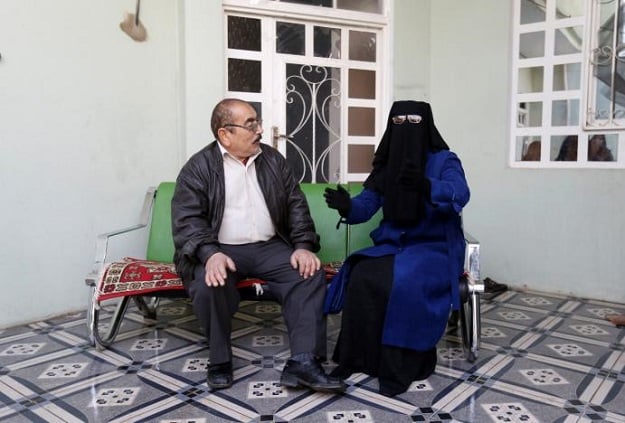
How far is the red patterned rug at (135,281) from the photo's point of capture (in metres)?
2.37

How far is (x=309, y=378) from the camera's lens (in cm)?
209

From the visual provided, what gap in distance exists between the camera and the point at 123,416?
1.94 meters

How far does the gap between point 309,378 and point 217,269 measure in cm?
57

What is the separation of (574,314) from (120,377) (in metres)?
2.53

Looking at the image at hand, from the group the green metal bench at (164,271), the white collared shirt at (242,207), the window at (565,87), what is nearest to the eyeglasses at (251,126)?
the white collared shirt at (242,207)

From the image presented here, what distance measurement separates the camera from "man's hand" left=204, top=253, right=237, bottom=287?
213 centimetres

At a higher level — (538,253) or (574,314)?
(538,253)

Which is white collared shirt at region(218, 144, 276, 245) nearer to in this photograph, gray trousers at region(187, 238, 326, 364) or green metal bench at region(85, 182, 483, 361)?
gray trousers at region(187, 238, 326, 364)

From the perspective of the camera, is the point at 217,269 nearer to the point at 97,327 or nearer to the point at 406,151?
the point at 97,327

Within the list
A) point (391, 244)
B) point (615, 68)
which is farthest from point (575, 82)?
point (391, 244)

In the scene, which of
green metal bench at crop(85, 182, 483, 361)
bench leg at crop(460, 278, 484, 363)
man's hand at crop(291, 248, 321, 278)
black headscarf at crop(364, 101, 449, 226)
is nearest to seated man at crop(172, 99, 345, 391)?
man's hand at crop(291, 248, 321, 278)

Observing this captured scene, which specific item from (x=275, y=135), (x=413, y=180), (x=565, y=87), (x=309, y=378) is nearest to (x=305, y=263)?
(x=309, y=378)

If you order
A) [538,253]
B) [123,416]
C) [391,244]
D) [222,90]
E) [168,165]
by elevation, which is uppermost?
[222,90]

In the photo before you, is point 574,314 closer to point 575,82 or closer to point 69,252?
point 575,82
